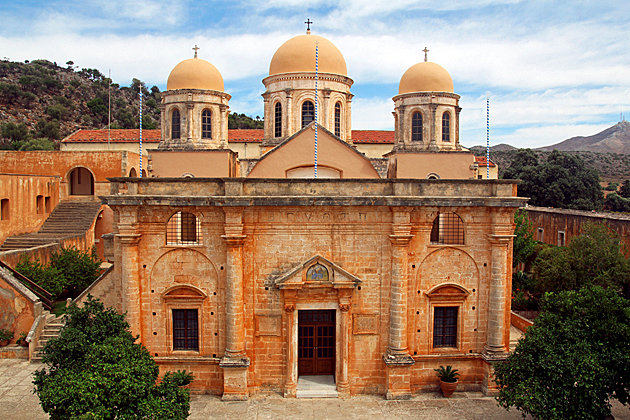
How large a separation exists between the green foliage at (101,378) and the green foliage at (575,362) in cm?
787

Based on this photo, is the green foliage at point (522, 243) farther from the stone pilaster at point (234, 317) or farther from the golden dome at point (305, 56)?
the stone pilaster at point (234, 317)

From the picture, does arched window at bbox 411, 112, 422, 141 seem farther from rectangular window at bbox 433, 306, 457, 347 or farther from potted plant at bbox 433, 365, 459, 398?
potted plant at bbox 433, 365, 459, 398

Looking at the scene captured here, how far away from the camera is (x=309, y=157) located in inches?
681

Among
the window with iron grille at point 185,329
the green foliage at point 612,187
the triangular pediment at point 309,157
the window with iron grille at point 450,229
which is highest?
the triangular pediment at point 309,157

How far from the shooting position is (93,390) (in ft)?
30.6

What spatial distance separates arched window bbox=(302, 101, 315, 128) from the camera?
20750 millimetres

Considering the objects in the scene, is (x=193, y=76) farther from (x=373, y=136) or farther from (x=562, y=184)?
(x=562, y=184)

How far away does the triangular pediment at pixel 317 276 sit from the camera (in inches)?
503

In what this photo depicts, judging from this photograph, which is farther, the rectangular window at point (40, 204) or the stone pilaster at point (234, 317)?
the rectangular window at point (40, 204)

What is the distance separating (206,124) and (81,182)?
19020 mm

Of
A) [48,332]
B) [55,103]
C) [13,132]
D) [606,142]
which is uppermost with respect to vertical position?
[606,142]


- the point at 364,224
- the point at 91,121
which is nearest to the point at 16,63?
the point at 91,121

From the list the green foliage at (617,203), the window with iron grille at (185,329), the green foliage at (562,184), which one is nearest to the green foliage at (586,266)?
the window with iron grille at (185,329)

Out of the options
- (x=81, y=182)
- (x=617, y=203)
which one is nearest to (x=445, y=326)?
(x=81, y=182)
